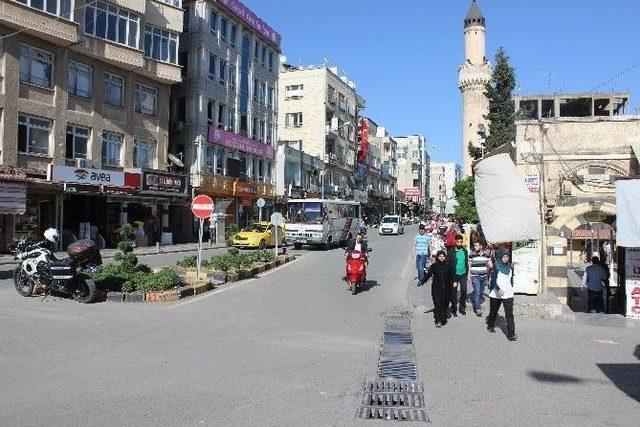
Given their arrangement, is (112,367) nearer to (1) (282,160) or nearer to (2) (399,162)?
(1) (282,160)

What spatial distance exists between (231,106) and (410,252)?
21.5 m

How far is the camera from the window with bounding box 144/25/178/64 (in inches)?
1432

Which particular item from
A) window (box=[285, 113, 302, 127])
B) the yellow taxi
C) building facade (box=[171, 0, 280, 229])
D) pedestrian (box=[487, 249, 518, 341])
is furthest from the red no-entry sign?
window (box=[285, 113, 302, 127])

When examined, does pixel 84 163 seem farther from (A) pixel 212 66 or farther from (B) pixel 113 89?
(A) pixel 212 66

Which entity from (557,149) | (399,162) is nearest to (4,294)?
(557,149)

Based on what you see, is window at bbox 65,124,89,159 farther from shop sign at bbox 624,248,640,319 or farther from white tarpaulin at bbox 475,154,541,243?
shop sign at bbox 624,248,640,319

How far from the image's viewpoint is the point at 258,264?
71.6 ft

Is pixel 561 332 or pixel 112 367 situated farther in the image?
pixel 561 332

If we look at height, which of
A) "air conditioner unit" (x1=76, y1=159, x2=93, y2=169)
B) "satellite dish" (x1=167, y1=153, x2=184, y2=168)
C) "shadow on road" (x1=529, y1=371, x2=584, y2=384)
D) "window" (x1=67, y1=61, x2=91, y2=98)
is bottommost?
"shadow on road" (x1=529, y1=371, x2=584, y2=384)

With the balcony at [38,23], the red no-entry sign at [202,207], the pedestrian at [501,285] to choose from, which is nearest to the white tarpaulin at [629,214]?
the pedestrian at [501,285]

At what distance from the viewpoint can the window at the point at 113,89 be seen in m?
33.9

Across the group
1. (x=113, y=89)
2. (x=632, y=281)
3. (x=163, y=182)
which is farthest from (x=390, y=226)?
(x=632, y=281)

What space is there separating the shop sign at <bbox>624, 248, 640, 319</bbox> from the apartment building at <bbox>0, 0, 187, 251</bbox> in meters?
24.5

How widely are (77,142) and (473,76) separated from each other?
2331 inches
